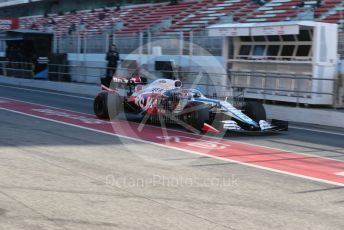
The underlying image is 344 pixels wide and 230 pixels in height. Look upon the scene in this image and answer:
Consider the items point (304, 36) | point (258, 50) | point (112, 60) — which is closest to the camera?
point (304, 36)

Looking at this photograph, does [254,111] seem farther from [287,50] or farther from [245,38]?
[245,38]

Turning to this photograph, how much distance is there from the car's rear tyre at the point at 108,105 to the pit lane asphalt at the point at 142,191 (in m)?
3.44

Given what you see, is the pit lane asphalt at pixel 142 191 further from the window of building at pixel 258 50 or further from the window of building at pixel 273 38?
the window of building at pixel 258 50

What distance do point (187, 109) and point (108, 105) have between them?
295 cm

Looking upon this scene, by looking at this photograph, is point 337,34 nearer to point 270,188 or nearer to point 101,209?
point 270,188

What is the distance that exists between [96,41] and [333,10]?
12.2 metres

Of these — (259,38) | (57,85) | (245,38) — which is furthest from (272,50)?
(57,85)

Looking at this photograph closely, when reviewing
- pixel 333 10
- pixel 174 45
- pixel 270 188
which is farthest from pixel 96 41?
pixel 270 188

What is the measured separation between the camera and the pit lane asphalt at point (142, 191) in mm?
5449

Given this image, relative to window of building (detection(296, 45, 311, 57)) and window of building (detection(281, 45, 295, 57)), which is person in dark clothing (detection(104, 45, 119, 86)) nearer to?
window of building (detection(281, 45, 295, 57))

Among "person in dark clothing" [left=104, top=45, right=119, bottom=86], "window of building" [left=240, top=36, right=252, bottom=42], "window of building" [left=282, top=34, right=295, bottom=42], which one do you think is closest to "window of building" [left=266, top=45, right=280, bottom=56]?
"window of building" [left=282, top=34, right=295, bottom=42]

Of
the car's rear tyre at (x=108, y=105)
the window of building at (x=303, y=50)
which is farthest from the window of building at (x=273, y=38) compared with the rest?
the car's rear tyre at (x=108, y=105)

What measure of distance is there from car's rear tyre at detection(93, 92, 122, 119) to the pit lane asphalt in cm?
344

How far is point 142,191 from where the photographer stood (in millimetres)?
6699
